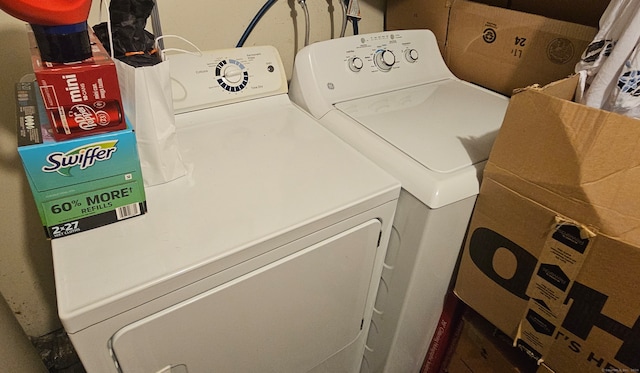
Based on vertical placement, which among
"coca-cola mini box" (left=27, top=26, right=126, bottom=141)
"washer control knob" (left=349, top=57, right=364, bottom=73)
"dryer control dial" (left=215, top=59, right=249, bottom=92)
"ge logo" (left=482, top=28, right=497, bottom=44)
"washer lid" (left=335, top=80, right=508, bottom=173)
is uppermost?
"ge logo" (left=482, top=28, right=497, bottom=44)

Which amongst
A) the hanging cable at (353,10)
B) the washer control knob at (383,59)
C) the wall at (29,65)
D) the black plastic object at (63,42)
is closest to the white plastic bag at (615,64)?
the washer control knob at (383,59)

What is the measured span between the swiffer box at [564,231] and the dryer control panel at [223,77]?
652 millimetres

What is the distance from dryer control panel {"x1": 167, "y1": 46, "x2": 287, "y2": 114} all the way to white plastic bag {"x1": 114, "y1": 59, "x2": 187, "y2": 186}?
0.27m

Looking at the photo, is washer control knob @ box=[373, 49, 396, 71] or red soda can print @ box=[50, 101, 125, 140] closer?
red soda can print @ box=[50, 101, 125, 140]

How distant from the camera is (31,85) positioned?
0.81 meters

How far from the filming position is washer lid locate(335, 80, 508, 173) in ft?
3.06

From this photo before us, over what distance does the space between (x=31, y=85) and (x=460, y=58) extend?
1239 millimetres

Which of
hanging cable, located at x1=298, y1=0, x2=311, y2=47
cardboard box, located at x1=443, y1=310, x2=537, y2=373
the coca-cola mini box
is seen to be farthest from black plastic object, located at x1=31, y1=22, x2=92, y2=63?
cardboard box, located at x1=443, y1=310, x2=537, y2=373

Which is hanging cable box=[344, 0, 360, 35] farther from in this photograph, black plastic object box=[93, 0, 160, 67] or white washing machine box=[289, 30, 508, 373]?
black plastic object box=[93, 0, 160, 67]

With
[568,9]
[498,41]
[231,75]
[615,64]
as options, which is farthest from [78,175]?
[568,9]

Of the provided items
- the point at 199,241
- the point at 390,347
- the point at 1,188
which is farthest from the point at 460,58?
the point at 1,188

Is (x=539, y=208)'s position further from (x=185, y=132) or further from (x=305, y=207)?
(x=185, y=132)

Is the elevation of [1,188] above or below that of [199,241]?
below

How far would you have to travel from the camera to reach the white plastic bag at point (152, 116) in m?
0.73
